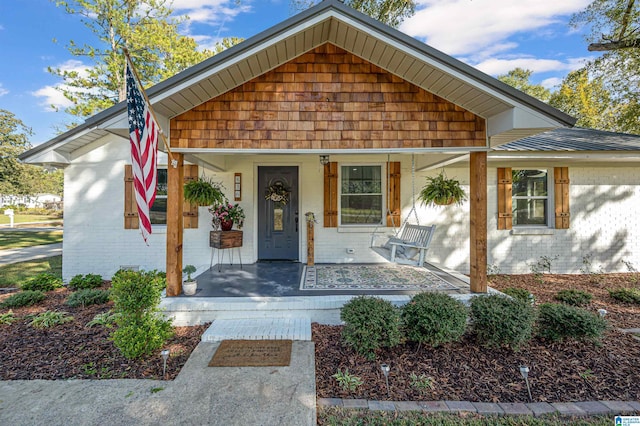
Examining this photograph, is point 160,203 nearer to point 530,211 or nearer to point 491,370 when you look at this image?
point 491,370

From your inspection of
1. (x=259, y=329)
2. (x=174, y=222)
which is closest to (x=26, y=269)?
(x=174, y=222)

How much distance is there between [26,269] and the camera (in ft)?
24.9

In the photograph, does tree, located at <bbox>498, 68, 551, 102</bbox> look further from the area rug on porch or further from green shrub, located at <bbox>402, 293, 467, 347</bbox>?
green shrub, located at <bbox>402, 293, 467, 347</bbox>

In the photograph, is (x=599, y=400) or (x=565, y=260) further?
(x=565, y=260)

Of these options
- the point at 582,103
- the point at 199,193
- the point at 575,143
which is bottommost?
the point at 199,193

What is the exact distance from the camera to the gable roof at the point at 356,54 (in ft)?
11.5

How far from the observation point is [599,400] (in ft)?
8.09

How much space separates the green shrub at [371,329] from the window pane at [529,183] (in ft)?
18.7

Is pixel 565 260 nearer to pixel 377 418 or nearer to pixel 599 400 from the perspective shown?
pixel 599 400

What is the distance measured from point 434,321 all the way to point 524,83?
2433 centimetres

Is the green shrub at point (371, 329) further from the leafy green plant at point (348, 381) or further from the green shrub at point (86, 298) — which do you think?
the green shrub at point (86, 298)

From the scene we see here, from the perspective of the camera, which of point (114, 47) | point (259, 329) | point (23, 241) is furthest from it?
point (23, 241)

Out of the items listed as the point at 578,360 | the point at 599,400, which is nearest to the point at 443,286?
Answer: the point at 578,360

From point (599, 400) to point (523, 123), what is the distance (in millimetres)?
A: 2853
